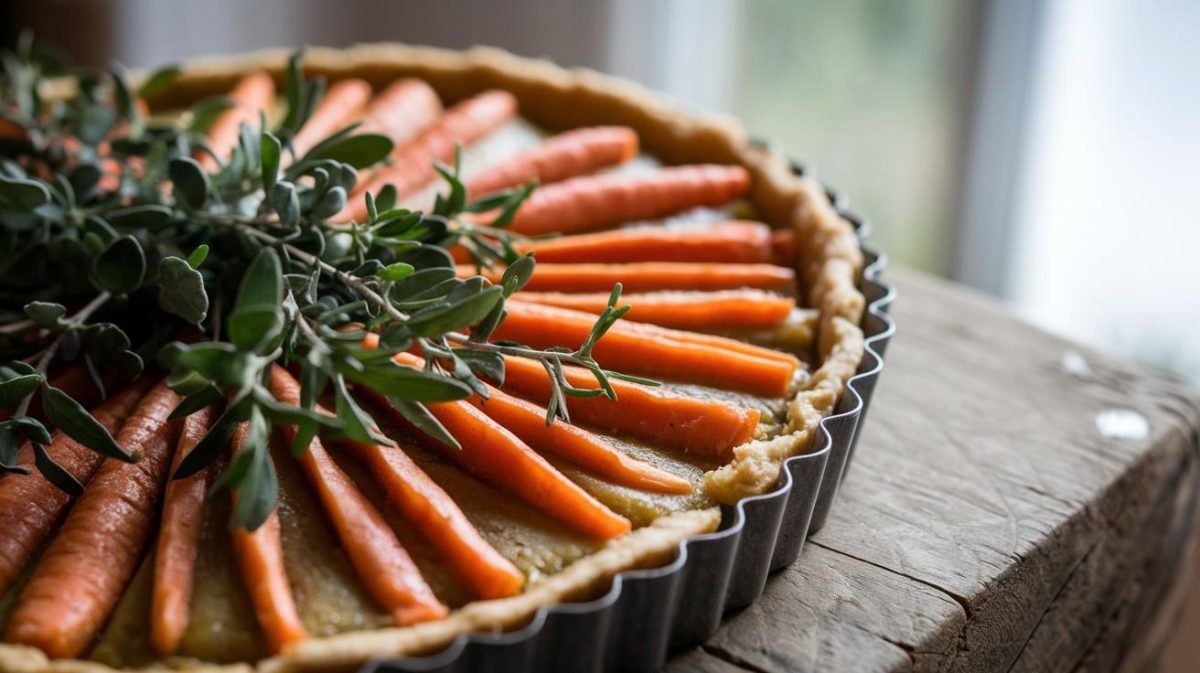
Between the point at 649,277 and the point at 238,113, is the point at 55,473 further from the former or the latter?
the point at 238,113

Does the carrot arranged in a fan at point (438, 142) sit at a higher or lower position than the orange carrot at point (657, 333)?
higher

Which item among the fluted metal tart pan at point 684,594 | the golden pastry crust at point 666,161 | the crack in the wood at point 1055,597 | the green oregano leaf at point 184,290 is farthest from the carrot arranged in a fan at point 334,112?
the crack in the wood at point 1055,597

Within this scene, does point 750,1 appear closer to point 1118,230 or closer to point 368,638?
point 1118,230

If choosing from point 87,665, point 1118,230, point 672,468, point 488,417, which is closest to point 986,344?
point 672,468

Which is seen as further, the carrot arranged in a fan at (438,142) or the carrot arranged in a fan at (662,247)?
the carrot arranged in a fan at (438,142)

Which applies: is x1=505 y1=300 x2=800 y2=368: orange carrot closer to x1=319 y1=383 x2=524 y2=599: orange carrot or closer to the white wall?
x1=319 y1=383 x2=524 y2=599: orange carrot

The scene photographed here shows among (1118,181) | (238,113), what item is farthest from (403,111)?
(1118,181)

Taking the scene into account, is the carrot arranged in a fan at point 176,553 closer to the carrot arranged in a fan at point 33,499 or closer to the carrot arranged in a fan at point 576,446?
the carrot arranged in a fan at point 33,499
